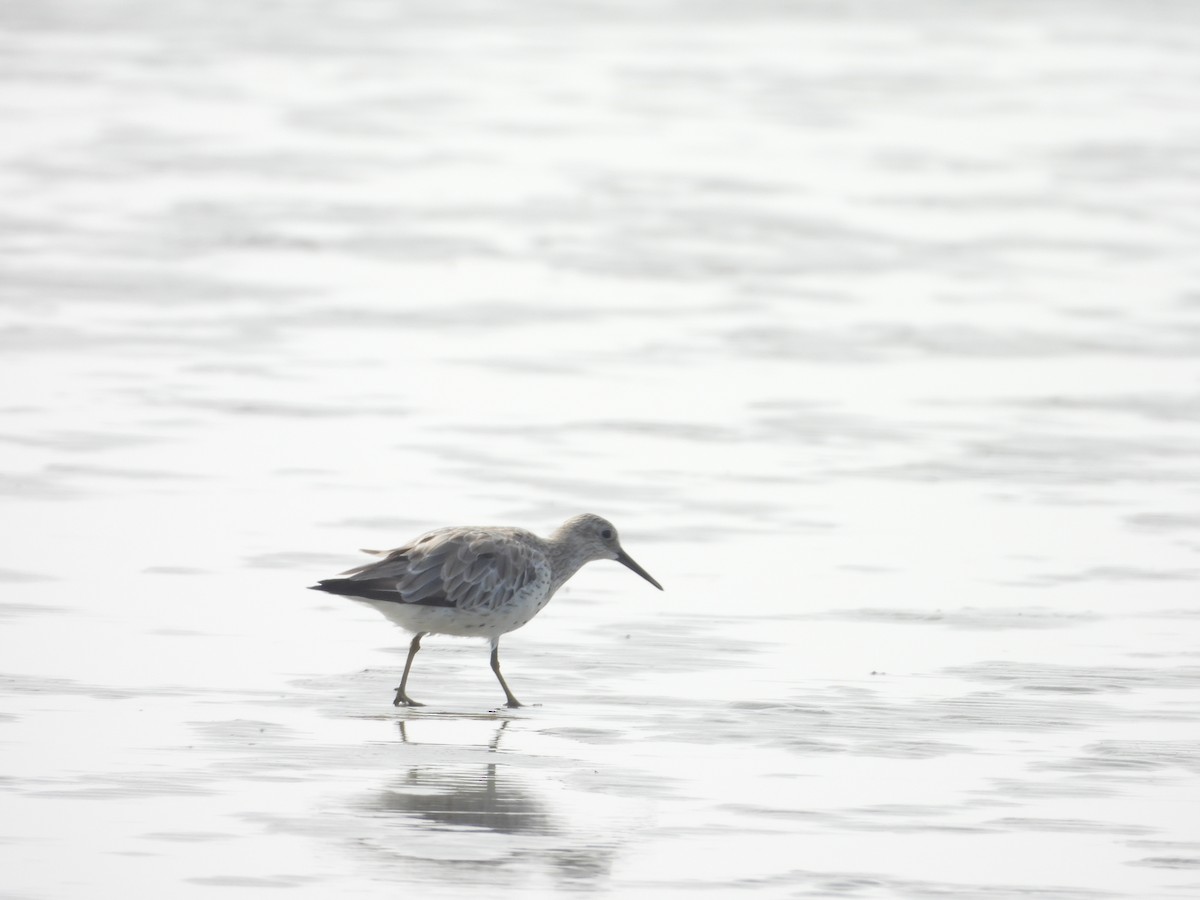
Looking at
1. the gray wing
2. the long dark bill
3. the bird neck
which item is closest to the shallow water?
the long dark bill

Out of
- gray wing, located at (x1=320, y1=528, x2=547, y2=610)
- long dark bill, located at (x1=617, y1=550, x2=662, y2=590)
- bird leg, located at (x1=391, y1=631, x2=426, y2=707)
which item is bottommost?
bird leg, located at (x1=391, y1=631, x2=426, y2=707)

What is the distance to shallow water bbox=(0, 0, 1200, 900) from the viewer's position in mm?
8172

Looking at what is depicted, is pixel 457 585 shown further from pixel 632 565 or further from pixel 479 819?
pixel 479 819

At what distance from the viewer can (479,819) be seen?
8141mm

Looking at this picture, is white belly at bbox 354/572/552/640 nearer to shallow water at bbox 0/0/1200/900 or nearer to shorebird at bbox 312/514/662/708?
shorebird at bbox 312/514/662/708

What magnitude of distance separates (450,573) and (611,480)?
3.54 m

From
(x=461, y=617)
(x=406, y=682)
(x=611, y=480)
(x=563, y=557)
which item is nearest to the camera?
(x=406, y=682)

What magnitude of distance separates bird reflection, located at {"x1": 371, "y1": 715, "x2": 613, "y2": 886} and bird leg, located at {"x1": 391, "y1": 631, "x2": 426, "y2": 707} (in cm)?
50

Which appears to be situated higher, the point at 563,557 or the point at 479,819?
the point at 563,557

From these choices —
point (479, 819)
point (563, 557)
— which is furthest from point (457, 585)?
point (479, 819)

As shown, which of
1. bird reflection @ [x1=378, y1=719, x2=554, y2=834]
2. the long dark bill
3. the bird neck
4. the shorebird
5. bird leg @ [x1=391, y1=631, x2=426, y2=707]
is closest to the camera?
bird reflection @ [x1=378, y1=719, x2=554, y2=834]

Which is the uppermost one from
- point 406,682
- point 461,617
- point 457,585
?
point 457,585

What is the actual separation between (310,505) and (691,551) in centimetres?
209

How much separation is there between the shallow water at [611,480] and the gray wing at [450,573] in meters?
0.41
